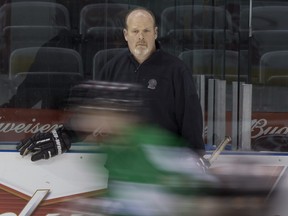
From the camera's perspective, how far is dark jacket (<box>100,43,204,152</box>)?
11.9 ft

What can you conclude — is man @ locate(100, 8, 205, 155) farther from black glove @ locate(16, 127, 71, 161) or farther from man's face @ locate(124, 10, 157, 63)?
black glove @ locate(16, 127, 71, 161)

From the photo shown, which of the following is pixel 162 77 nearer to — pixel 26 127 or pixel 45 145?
pixel 45 145

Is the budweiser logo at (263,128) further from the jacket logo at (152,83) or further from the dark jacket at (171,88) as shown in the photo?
the jacket logo at (152,83)

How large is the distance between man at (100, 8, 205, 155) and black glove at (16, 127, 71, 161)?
497 millimetres

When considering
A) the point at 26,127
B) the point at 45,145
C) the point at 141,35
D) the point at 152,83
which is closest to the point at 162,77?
the point at 152,83

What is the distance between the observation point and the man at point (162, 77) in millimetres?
3633

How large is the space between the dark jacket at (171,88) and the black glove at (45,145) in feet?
1.63

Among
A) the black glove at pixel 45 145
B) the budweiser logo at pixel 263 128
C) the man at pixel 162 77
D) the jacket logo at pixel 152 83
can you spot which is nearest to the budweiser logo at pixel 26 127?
the black glove at pixel 45 145

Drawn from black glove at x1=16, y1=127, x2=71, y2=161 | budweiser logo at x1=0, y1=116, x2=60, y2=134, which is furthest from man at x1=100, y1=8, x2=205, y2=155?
budweiser logo at x1=0, y1=116, x2=60, y2=134

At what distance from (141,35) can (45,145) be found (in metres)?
0.89

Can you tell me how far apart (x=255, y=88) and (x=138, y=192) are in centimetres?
261

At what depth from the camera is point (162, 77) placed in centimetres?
366

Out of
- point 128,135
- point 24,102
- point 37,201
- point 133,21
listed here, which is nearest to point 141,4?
point 133,21

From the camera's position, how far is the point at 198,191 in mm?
1747
